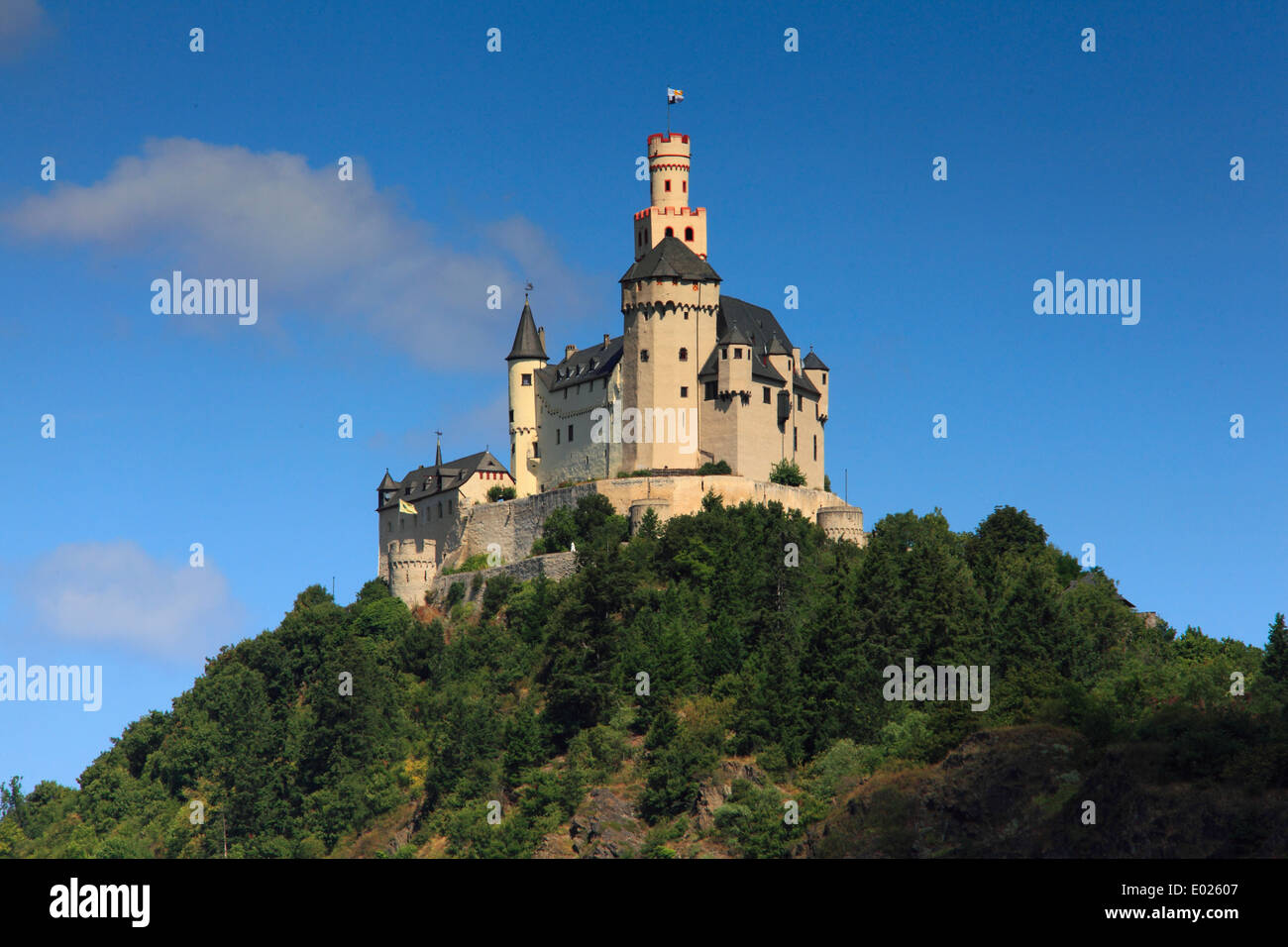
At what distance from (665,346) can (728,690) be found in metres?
25.8

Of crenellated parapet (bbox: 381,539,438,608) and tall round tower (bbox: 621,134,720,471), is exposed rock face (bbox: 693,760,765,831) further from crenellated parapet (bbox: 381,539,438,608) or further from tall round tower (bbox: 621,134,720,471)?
crenellated parapet (bbox: 381,539,438,608)

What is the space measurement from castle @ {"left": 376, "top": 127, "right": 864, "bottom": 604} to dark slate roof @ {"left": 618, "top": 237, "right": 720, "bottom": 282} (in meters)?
0.09

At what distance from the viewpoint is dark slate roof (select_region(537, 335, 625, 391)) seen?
4338 inches

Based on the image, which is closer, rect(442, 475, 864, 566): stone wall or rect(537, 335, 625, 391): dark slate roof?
rect(442, 475, 864, 566): stone wall

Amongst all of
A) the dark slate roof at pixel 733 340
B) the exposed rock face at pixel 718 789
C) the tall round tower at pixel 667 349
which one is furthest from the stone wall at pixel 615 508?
the exposed rock face at pixel 718 789

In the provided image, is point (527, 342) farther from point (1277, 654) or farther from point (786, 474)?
point (1277, 654)

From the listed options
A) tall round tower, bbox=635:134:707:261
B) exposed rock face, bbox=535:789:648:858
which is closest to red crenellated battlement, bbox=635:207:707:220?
tall round tower, bbox=635:134:707:261

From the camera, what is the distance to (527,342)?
11694 cm

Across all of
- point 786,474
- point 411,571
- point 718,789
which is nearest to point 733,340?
point 786,474

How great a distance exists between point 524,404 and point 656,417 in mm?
12297

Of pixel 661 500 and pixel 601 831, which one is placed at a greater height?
pixel 661 500

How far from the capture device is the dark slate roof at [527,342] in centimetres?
11644

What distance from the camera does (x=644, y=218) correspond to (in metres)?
114
